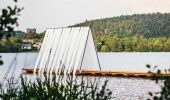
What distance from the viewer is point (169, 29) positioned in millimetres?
144875

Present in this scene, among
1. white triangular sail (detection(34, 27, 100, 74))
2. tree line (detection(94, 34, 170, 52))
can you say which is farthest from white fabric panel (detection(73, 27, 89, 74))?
tree line (detection(94, 34, 170, 52))

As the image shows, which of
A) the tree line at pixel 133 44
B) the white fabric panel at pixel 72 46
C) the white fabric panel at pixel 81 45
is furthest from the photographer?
the tree line at pixel 133 44

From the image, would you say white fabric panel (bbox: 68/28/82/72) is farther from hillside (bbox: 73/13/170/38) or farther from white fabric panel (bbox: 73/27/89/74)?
hillside (bbox: 73/13/170/38)

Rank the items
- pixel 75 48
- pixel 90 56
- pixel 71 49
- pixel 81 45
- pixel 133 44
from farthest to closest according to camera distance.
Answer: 1. pixel 133 44
2. pixel 75 48
3. pixel 71 49
4. pixel 81 45
5. pixel 90 56

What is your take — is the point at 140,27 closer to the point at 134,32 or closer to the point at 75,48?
the point at 134,32

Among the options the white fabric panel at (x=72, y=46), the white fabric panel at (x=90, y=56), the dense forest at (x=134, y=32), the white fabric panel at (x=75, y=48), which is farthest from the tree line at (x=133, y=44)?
the white fabric panel at (x=90, y=56)

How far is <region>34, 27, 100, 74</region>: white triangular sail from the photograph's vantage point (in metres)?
34.4

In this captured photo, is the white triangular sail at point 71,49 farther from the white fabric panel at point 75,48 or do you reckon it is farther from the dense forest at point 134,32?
the dense forest at point 134,32

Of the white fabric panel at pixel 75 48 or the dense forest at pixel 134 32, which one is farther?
the dense forest at pixel 134 32

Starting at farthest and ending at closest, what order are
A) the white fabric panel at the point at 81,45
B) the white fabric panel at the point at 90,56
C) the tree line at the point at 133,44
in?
1. the tree line at the point at 133,44
2. the white fabric panel at the point at 81,45
3. the white fabric panel at the point at 90,56

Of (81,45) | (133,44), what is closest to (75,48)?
(81,45)

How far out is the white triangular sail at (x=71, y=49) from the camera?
3444 cm

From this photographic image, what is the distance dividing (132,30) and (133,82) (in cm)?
11983

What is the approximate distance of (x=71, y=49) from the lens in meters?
36.2
